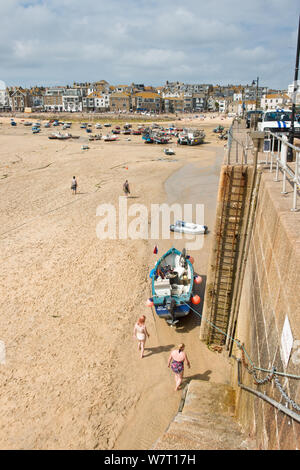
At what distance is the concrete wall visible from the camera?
12.0 feet

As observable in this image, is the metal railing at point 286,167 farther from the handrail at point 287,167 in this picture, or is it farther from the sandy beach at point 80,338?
the sandy beach at point 80,338

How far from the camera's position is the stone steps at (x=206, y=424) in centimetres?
531

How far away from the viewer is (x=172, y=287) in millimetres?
12188

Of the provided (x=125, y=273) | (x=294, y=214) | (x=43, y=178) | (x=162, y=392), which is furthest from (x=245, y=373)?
(x=43, y=178)

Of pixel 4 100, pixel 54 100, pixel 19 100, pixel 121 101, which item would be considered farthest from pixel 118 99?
pixel 4 100

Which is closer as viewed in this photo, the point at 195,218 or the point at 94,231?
the point at 94,231

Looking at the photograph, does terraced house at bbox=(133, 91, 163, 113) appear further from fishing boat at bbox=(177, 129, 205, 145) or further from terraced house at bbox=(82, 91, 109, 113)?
fishing boat at bbox=(177, 129, 205, 145)

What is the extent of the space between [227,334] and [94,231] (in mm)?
10769

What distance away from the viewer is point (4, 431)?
774 centimetres

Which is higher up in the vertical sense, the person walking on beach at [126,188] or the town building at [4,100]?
the town building at [4,100]

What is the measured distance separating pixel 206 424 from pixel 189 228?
1286cm

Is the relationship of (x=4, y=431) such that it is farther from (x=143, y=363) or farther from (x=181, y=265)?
(x=181, y=265)

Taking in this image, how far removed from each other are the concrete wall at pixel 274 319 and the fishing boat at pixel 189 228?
1113 cm

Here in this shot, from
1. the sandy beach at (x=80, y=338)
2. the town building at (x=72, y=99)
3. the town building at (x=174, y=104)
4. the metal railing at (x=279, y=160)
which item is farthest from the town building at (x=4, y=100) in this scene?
the metal railing at (x=279, y=160)
